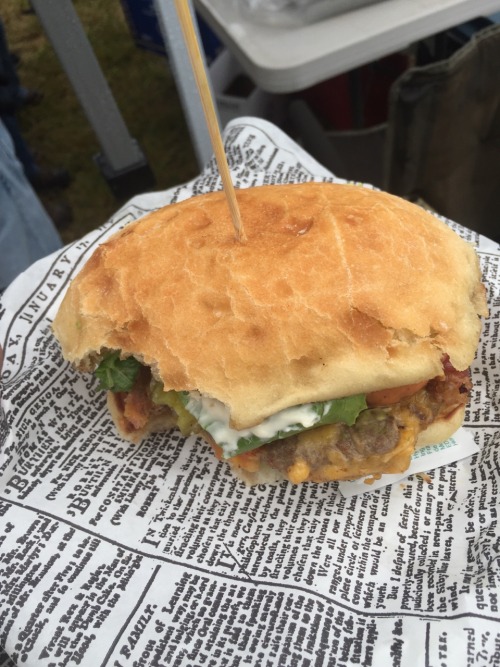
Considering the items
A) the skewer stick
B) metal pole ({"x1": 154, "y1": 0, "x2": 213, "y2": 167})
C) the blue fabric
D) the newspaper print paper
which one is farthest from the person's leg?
the skewer stick

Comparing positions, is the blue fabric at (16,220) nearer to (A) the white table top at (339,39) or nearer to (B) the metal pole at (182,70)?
(B) the metal pole at (182,70)

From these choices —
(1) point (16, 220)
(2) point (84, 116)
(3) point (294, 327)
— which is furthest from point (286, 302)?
(2) point (84, 116)

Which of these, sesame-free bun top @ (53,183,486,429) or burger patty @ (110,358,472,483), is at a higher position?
sesame-free bun top @ (53,183,486,429)

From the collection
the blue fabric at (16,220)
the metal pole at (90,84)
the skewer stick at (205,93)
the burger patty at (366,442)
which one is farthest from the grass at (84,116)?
the burger patty at (366,442)

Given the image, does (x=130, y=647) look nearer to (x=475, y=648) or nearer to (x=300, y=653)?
(x=300, y=653)

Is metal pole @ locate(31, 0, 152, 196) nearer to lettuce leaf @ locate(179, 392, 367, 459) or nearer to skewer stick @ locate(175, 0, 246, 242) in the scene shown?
skewer stick @ locate(175, 0, 246, 242)
